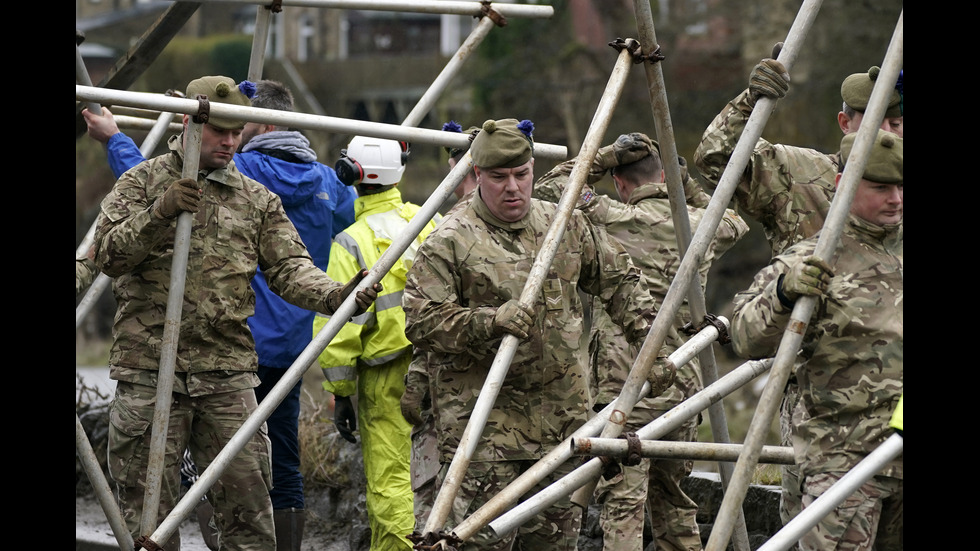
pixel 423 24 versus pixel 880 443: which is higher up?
pixel 423 24

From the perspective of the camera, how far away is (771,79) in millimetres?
4453

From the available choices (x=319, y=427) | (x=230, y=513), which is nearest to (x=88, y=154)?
(x=319, y=427)

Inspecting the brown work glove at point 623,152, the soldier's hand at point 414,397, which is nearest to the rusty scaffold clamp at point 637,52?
the brown work glove at point 623,152

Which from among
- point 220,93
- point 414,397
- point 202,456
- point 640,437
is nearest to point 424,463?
point 414,397

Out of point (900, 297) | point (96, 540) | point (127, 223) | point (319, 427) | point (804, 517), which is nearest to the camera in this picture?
point (804, 517)

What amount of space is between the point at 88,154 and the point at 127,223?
1851cm

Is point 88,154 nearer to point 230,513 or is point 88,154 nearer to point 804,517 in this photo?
point 230,513

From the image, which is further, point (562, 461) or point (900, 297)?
point (562, 461)

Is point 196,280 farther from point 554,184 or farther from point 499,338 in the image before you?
point 554,184

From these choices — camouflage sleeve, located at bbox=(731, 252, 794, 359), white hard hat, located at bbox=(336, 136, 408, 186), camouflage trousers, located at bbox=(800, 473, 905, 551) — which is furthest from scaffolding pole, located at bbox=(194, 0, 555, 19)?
camouflage trousers, located at bbox=(800, 473, 905, 551)

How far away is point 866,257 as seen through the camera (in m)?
4.02

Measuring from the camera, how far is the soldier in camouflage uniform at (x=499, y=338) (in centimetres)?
471

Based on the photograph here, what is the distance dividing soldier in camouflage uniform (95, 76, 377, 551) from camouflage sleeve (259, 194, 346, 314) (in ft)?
0.04

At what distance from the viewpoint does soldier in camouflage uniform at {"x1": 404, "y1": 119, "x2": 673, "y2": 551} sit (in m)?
4.71
